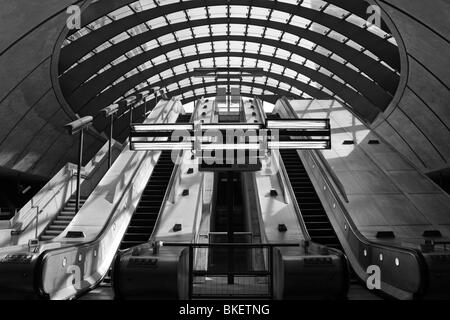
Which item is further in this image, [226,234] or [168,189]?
[168,189]

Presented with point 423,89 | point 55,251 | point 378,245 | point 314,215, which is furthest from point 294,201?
point 423,89

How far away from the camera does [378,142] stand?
16.5m

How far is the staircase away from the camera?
1220 cm

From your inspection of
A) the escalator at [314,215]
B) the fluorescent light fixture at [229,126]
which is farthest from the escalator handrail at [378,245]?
the fluorescent light fixture at [229,126]

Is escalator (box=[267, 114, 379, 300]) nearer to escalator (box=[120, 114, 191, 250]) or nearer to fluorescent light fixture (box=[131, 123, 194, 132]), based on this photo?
escalator (box=[120, 114, 191, 250])

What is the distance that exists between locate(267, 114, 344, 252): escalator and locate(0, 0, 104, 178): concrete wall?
1144 centimetres

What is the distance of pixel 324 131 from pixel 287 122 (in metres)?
0.88

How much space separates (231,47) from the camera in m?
38.8

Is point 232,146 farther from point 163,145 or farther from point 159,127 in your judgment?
point 159,127

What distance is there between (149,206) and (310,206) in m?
4.91

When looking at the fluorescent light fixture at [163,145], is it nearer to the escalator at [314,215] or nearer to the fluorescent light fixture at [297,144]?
the fluorescent light fixture at [297,144]

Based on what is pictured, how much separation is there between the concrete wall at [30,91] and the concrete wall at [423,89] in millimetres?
14066

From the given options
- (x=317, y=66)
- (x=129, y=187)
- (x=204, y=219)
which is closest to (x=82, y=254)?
(x=129, y=187)
